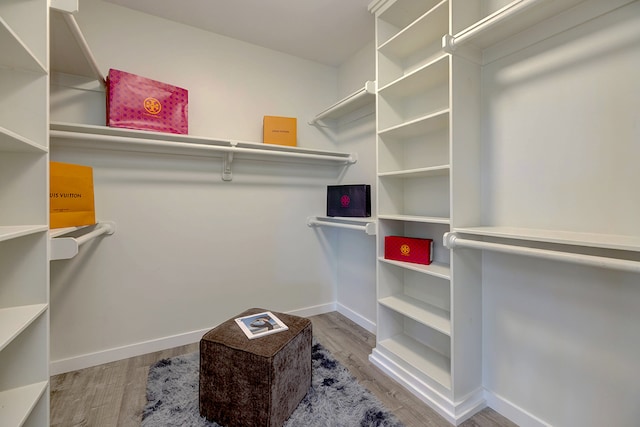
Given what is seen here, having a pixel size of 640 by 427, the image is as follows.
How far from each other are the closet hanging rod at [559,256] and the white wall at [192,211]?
1.08 metres

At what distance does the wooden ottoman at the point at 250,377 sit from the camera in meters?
1.17

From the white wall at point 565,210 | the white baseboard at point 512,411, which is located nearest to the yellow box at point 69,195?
the white wall at point 565,210

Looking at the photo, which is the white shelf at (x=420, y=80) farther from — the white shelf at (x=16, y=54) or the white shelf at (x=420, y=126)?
the white shelf at (x=16, y=54)

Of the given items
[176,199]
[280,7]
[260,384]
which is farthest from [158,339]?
[280,7]

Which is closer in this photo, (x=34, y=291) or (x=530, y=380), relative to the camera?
(x=34, y=291)

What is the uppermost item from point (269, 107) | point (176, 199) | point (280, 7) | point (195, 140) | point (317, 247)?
point (280, 7)

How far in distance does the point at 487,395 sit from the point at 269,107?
94.9 inches

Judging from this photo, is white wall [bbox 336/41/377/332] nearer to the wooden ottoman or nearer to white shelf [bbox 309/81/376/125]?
white shelf [bbox 309/81/376/125]

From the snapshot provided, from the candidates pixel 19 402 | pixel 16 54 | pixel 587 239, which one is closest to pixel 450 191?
pixel 587 239

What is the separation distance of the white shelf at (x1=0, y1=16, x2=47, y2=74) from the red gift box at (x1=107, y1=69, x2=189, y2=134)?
1.77ft

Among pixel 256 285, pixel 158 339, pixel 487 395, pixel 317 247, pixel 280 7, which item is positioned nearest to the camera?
pixel 487 395

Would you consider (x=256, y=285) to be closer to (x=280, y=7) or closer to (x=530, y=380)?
(x=530, y=380)

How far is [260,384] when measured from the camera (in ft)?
3.83

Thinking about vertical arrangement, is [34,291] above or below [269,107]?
below
